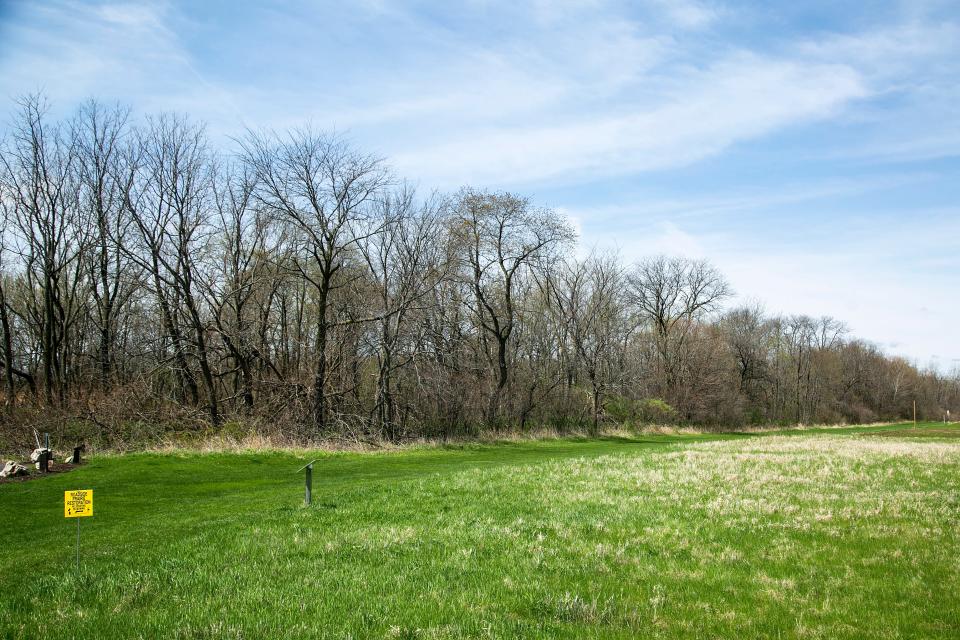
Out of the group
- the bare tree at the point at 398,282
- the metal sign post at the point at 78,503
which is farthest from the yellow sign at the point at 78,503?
the bare tree at the point at 398,282

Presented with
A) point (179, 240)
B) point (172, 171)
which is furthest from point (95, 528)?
point (172, 171)

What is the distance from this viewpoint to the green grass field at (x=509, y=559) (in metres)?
6.27

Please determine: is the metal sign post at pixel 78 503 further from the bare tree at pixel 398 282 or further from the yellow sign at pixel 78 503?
the bare tree at pixel 398 282

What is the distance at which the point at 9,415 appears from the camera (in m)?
27.0

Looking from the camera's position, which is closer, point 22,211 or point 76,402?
point 76,402

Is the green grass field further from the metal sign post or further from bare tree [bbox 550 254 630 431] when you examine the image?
bare tree [bbox 550 254 630 431]

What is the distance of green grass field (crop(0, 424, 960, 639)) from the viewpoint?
6.27 metres

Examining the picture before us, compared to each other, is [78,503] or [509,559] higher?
[78,503]

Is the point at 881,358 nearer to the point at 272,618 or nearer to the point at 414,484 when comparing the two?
the point at 414,484

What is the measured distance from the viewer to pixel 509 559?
27.9 ft

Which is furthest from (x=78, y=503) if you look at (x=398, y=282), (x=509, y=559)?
(x=398, y=282)

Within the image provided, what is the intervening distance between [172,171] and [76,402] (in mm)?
12626

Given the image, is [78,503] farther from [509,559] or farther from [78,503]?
[509,559]

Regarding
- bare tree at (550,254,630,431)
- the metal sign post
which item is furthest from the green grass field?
bare tree at (550,254,630,431)
